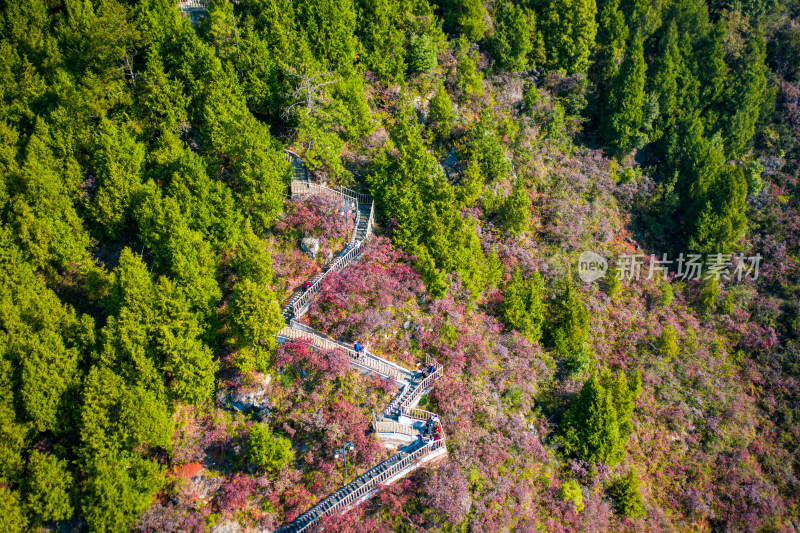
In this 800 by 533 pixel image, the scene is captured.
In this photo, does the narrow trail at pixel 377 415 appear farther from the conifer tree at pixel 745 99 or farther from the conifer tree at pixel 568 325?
the conifer tree at pixel 745 99

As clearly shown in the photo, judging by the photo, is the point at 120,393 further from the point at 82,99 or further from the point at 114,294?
the point at 82,99

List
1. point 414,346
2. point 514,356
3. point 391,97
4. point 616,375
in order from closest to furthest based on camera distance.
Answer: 1. point 414,346
2. point 514,356
3. point 616,375
4. point 391,97

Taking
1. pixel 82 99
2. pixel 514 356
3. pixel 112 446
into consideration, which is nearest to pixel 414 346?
pixel 514 356

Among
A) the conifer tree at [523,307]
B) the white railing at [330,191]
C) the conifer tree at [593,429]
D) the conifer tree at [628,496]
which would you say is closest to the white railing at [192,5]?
the white railing at [330,191]

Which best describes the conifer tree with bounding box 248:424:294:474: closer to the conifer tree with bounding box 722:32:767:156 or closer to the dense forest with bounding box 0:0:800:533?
the dense forest with bounding box 0:0:800:533

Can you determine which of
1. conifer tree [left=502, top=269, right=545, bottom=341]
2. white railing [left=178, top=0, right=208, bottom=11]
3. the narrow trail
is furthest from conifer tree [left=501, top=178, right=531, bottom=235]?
white railing [left=178, top=0, right=208, bottom=11]
